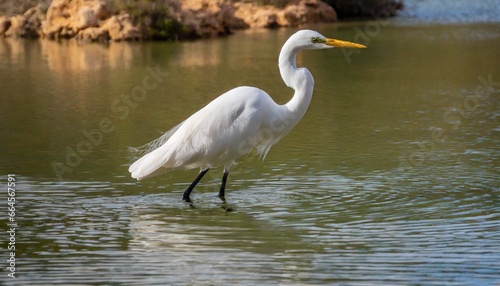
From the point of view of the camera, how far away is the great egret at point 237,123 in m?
7.49

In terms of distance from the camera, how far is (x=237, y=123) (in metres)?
7.49

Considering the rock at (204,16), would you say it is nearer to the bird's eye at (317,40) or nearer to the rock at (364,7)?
the rock at (364,7)

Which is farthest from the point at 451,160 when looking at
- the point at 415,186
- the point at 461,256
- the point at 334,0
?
the point at 334,0

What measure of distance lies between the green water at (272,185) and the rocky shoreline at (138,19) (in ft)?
19.9

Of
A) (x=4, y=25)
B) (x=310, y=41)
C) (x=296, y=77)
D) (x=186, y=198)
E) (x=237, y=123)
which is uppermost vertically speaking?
(x=310, y=41)

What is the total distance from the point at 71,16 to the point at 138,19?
186 centimetres

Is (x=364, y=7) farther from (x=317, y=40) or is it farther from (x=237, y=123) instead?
(x=237, y=123)

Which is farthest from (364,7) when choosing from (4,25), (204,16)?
(4,25)

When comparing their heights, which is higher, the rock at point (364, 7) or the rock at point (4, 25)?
the rock at point (364, 7)

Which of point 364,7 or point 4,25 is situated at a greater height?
point 364,7

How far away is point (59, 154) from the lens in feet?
31.7

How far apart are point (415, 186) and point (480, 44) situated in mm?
11956

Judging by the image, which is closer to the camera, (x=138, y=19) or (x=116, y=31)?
(x=116, y=31)

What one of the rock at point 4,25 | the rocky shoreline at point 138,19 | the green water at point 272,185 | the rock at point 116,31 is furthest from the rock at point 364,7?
the green water at point 272,185
